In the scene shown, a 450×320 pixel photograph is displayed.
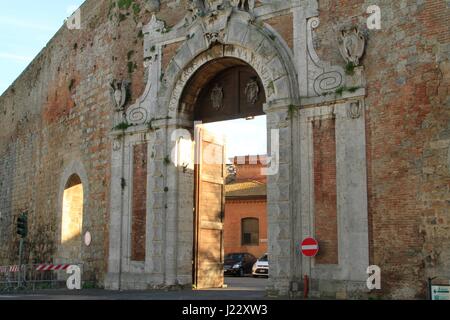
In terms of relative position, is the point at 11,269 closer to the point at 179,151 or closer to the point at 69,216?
the point at 69,216

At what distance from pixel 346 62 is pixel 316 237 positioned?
139 inches

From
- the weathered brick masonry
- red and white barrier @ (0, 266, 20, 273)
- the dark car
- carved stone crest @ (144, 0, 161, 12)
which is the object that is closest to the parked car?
the dark car

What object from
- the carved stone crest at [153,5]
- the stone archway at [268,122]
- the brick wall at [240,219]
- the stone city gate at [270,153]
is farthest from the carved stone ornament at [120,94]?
the brick wall at [240,219]

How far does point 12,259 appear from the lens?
23.6m

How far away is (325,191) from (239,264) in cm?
1712

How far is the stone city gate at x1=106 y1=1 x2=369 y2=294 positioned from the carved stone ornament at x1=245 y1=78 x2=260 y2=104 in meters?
0.61

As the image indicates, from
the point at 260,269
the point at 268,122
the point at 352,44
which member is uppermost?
the point at 352,44

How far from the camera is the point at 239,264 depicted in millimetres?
28984

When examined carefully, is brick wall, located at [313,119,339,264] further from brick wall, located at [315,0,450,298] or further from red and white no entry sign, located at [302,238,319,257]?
brick wall, located at [315,0,450,298]

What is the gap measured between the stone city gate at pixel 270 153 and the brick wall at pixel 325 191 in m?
0.02

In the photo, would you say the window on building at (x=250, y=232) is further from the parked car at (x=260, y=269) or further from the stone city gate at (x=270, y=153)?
the stone city gate at (x=270, y=153)

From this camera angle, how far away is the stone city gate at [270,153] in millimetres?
12133

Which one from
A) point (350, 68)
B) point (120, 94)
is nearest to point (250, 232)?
point (120, 94)
